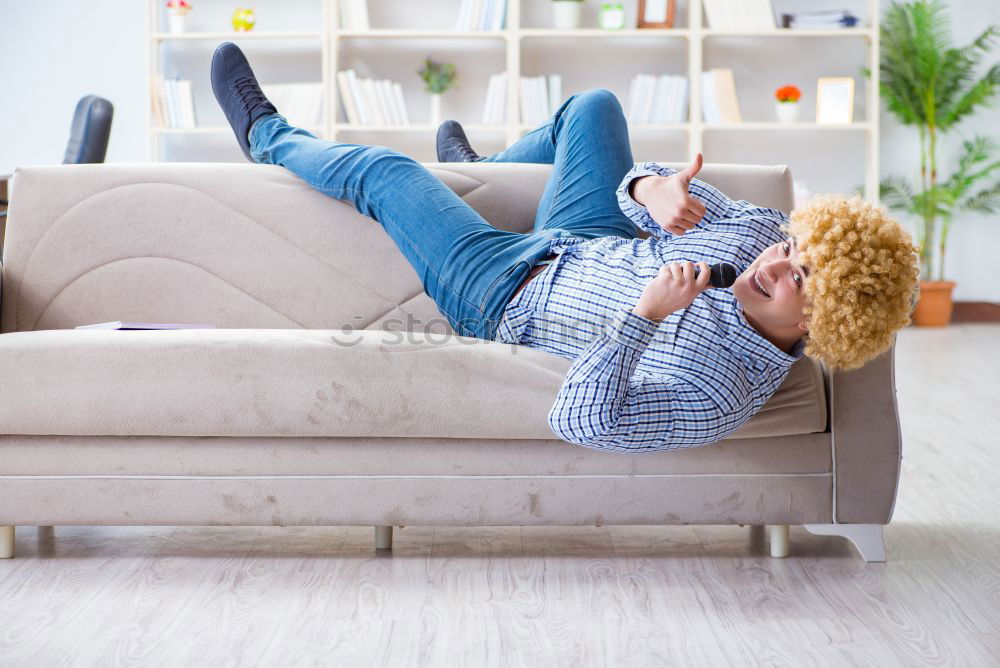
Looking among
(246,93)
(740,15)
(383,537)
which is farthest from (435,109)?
(383,537)

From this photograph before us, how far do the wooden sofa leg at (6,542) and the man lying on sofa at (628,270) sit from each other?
0.93 m

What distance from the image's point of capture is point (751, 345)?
5.55 ft

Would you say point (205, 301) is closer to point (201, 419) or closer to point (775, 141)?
point (201, 419)

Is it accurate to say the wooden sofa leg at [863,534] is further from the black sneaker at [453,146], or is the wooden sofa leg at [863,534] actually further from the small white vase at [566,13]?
the small white vase at [566,13]

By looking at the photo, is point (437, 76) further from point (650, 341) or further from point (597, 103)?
point (650, 341)

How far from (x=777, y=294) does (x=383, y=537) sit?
2.85 ft

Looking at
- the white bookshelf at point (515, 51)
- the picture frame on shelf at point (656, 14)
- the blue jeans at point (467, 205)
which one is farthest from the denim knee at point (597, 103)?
the picture frame on shelf at point (656, 14)

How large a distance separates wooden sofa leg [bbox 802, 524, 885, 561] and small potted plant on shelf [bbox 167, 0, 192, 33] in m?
4.36

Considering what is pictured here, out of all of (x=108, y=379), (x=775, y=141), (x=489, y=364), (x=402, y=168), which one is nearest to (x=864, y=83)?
(x=775, y=141)

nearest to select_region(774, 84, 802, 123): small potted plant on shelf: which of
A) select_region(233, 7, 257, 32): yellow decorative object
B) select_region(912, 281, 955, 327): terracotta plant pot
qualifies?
select_region(912, 281, 955, 327): terracotta plant pot

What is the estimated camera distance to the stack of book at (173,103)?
5.08m

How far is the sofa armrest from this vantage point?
1.82 metres

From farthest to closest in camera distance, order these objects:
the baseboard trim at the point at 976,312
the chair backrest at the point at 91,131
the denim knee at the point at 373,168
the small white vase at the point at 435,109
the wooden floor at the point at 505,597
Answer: the baseboard trim at the point at 976,312
the small white vase at the point at 435,109
the chair backrest at the point at 91,131
the denim knee at the point at 373,168
the wooden floor at the point at 505,597

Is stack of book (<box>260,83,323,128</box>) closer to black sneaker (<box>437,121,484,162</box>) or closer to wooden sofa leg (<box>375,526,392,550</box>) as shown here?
black sneaker (<box>437,121,484,162</box>)
